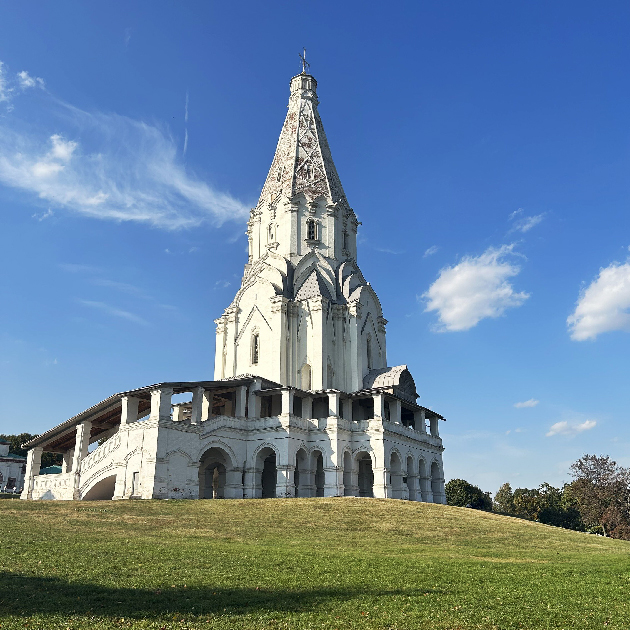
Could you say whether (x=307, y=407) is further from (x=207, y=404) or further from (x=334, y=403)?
(x=207, y=404)

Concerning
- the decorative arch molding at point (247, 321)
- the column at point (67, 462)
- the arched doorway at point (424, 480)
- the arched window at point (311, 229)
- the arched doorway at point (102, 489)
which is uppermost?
the arched window at point (311, 229)

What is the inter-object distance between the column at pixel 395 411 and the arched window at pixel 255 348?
34.0ft

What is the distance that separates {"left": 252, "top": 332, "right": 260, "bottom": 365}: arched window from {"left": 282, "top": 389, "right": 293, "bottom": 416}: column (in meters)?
7.23

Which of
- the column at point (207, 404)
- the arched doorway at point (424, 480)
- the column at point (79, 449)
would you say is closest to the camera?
the column at point (79, 449)

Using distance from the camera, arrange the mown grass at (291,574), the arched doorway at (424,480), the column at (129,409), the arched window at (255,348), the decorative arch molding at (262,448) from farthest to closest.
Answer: the arched window at (255,348) → the arched doorway at (424,480) → the decorative arch molding at (262,448) → the column at (129,409) → the mown grass at (291,574)

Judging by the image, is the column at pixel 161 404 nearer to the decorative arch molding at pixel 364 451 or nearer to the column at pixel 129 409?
the column at pixel 129 409

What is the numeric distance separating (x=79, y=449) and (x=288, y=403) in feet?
44.9

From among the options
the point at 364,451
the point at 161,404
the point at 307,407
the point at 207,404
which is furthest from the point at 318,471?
the point at 161,404

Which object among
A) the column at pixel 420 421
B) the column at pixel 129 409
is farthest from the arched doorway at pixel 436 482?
the column at pixel 129 409

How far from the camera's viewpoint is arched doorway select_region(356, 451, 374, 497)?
139ft

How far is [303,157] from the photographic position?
5269 centimetres

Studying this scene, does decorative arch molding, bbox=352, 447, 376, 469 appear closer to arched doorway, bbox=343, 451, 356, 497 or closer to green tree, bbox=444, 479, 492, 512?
arched doorway, bbox=343, 451, 356, 497

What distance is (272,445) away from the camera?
124ft

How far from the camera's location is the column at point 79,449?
38.2 metres
